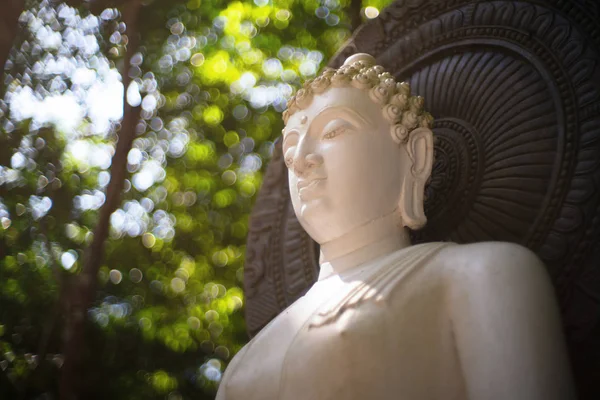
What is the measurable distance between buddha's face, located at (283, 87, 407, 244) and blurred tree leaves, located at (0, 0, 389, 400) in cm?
312

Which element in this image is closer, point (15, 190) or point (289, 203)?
point (289, 203)

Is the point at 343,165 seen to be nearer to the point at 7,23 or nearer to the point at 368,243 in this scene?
the point at 368,243

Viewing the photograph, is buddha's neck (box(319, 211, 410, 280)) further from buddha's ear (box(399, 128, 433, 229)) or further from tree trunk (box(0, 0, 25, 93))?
tree trunk (box(0, 0, 25, 93))

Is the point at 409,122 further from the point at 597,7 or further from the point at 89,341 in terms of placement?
the point at 89,341

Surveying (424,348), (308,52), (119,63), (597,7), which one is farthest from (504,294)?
(308,52)

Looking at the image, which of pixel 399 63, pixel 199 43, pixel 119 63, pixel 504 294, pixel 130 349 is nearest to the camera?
pixel 504 294

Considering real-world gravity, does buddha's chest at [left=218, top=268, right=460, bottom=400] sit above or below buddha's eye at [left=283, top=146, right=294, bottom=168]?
below

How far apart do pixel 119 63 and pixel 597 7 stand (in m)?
4.92

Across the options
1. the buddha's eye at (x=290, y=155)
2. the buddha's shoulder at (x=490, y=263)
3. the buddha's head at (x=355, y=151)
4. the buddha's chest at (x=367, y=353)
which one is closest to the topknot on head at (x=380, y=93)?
the buddha's head at (x=355, y=151)

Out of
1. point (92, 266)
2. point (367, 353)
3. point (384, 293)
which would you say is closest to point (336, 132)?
point (384, 293)

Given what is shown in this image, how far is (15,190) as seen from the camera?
752 centimetres

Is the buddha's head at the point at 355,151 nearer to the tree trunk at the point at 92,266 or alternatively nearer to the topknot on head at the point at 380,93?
the topknot on head at the point at 380,93

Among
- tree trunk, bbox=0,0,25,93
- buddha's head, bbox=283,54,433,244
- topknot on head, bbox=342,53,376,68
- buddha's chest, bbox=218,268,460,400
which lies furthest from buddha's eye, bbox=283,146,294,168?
tree trunk, bbox=0,0,25,93

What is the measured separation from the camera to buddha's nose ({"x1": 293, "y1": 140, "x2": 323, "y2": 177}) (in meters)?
3.54
